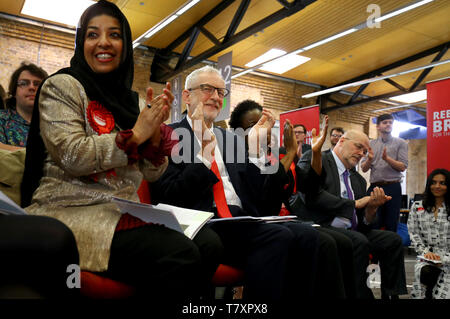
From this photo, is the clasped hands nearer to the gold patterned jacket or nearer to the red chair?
the gold patterned jacket

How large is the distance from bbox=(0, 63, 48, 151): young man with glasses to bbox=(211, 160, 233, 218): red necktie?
4.02ft

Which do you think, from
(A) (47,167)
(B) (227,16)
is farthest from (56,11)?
(A) (47,167)

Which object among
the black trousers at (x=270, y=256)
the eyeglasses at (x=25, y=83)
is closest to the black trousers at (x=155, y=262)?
the black trousers at (x=270, y=256)

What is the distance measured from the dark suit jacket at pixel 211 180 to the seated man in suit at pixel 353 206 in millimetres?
694

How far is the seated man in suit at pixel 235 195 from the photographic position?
1.79 meters

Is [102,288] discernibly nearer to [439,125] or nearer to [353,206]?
[353,206]

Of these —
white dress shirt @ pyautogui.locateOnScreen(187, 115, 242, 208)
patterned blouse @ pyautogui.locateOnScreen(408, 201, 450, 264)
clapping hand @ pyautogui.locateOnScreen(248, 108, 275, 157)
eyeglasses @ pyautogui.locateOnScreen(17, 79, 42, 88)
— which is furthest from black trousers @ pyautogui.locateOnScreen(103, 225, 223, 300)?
A: patterned blouse @ pyautogui.locateOnScreen(408, 201, 450, 264)

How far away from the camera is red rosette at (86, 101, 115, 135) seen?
1325 mm

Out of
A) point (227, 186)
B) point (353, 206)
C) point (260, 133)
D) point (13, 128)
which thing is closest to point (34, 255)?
point (227, 186)

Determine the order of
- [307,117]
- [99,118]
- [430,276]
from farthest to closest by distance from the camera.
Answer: [307,117]
[430,276]
[99,118]

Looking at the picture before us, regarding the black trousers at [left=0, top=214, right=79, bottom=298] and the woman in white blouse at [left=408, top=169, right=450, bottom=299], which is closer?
the black trousers at [left=0, top=214, right=79, bottom=298]

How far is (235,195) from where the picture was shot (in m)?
2.17

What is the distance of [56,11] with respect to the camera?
7574 millimetres

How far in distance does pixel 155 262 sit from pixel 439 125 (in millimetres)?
3695
